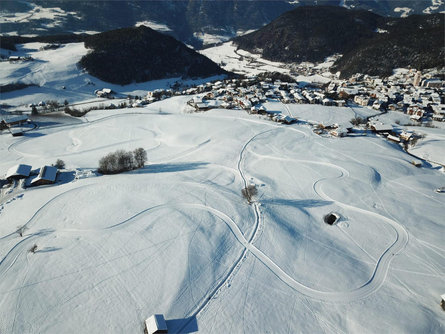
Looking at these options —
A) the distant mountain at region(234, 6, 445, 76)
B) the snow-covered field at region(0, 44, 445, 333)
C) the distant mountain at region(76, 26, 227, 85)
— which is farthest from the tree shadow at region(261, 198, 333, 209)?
the distant mountain at region(234, 6, 445, 76)

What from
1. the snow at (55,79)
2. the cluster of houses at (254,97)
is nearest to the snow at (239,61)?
the cluster of houses at (254,97)

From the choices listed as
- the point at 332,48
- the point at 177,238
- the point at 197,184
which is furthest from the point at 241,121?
the point at 332,48

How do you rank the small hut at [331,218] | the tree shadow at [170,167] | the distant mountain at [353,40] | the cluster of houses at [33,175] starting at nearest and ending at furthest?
the small hut at [331,218]
the cluster of houses at [33,175]
the tree shadow at [170,167]
the distant mountain at [353,40]

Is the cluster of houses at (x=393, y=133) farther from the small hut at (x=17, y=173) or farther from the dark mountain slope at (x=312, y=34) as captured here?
the dark mountain slope at (x=312, y=34)

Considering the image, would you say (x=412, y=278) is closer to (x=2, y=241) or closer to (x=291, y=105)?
(x=2, y=241)

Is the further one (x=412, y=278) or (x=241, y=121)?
(x=241, y=121)

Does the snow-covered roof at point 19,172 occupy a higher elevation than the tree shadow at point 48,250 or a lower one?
lower
